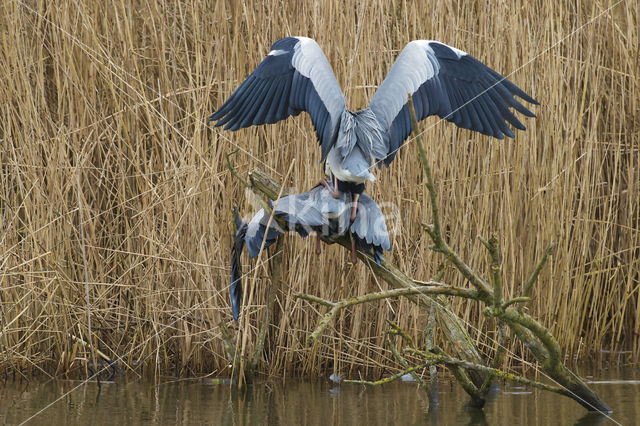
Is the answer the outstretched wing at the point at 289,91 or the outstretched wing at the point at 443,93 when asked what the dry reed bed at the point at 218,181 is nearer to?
the outstretched wing at the point at 443,93

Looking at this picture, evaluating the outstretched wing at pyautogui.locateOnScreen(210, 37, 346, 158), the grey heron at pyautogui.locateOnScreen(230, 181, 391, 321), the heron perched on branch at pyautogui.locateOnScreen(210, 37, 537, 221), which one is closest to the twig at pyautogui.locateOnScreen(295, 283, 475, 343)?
the grey heron at pyautogui.locateOnScreen(230, 181, 391, 321)

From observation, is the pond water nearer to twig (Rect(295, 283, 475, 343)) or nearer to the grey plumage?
twig (Rect(295, 283, 475, 343))

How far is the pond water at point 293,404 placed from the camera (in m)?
3.06

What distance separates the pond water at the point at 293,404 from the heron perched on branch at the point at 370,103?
36.5 inches

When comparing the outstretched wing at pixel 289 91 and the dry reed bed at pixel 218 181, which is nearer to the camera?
the outstretched wing at pixel 289 91

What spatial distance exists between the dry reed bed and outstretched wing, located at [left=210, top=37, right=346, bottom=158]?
57 centimetres

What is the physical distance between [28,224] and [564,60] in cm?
282

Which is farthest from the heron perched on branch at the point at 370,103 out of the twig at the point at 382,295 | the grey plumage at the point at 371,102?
the twig at the point at 382,295

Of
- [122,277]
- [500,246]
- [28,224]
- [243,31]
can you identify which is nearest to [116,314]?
[122,277]

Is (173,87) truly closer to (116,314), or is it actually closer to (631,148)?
(116,314)

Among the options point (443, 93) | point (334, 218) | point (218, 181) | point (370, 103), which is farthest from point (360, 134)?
point (218, 181)

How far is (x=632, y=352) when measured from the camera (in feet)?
13.3

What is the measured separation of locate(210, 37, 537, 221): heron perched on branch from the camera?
2.93 metres

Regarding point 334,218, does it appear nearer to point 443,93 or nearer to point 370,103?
point 370,103
